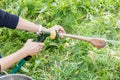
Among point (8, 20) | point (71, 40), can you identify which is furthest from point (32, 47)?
point (71, 40)

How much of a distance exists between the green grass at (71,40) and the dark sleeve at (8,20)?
469 mm

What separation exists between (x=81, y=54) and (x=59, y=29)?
1.41ft

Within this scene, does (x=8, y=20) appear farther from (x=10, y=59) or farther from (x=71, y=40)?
(x=71, y=40)

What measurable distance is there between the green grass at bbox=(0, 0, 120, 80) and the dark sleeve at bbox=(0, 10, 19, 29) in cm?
47

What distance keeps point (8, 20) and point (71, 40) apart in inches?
30.8

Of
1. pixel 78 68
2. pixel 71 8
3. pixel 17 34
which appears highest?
pixel 71 8

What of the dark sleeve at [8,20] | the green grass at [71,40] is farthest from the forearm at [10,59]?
the green grass at [71,40]

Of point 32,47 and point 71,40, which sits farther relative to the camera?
point 71,40

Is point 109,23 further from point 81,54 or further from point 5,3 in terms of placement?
point 5,3

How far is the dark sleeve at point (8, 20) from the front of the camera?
2542 millimetres

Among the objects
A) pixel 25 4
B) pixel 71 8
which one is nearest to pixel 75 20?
pixel 71 8

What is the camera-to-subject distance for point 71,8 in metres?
3.43

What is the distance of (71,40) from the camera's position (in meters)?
3.15

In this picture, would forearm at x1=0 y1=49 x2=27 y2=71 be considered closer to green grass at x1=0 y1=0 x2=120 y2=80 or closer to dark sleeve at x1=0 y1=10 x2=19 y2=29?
dark sleeve at x1=0 y1=10 x2=19 y2=29
